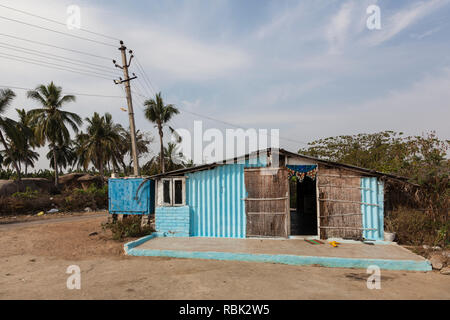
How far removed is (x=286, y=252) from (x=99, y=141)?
1085 inches

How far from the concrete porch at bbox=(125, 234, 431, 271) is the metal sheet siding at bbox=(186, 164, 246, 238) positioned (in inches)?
18.6

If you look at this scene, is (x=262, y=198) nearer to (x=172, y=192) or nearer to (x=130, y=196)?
(x=172, y=192)

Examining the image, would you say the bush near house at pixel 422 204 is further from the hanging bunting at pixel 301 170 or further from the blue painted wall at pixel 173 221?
the blue painted wall at pixel 173 221

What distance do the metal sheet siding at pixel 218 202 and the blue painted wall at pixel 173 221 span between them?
0.24 meters

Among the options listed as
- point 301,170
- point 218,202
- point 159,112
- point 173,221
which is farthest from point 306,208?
point 159,112

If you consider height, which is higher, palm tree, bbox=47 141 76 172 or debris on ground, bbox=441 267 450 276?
palm tree, bbox=47 141 76 172

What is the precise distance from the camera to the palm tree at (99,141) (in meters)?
28.9

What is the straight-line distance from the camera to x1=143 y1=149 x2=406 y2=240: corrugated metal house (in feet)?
29.6

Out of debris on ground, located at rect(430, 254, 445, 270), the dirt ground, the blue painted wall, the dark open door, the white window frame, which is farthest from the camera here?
the white window frame

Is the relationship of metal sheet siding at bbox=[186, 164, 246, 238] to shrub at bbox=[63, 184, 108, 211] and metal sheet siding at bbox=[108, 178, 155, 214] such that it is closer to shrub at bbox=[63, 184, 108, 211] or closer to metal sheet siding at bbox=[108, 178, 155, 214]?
metal sheet siding at bbox=[108, 178, 155, 214]

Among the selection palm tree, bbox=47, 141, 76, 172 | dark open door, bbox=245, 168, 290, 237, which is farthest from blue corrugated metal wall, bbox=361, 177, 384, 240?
palm tree, bbox=47, 141, 76, 172

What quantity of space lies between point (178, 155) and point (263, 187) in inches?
842

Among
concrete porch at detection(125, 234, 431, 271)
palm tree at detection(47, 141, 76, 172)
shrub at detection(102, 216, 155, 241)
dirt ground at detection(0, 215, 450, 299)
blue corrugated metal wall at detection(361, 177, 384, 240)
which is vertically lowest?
dirt ground at detection(0, 215, 450, 299)

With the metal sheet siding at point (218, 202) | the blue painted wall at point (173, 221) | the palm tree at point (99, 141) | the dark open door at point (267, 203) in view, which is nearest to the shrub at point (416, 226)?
the dark open door at point (267, 203)
